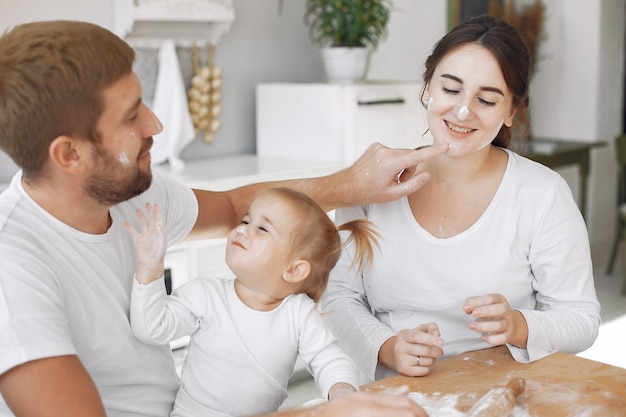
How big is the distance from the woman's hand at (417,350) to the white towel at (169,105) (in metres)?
2.17

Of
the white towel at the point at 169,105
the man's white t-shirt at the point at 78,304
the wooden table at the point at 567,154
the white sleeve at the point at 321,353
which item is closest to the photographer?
the man's white t-shirt at the point at 78,304

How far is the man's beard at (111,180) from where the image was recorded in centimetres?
138

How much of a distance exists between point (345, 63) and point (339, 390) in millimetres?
2748

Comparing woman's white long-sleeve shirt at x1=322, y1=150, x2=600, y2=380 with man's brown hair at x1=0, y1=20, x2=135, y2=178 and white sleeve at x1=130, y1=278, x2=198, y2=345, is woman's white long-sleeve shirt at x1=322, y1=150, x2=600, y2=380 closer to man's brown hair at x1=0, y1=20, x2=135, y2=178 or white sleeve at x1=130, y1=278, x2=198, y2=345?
white sleeve at x1=130, y1=278, x2=198, y2=345

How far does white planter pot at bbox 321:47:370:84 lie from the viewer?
3965 mm

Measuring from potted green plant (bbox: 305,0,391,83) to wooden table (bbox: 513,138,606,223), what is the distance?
1.54m

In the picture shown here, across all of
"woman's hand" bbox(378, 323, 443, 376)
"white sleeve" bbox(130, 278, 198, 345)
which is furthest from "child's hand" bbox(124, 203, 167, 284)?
"woman's hand" bbox(378, 323, 443, 376)

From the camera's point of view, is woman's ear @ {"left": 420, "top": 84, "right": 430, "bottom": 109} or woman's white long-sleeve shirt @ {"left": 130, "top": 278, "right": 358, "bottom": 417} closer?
woman's white long-sleeve shirt @ {"left": 130, "top": 278, "right": 358, "bottom": 417}

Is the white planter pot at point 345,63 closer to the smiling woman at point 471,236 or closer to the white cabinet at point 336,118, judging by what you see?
the white cabinet at point 336,118

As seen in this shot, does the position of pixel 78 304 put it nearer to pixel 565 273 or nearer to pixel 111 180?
pixel 111 180

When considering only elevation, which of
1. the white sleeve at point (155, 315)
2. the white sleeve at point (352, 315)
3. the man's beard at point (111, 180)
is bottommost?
the white sleeve at point (352, 315)

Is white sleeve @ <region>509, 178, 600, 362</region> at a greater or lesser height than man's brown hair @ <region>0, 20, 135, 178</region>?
lesser

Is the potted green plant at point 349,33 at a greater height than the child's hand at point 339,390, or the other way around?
the potted green plant at point 349,33

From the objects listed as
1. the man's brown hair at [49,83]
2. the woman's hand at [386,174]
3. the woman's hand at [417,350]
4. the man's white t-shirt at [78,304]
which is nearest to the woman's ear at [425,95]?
the woman's hand at [386,174]
